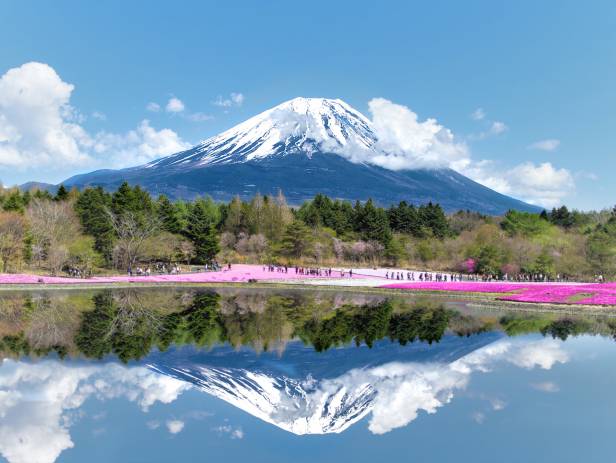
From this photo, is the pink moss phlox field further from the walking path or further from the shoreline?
the shoreline

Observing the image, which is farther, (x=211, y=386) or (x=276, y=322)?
(x=276, y=322)

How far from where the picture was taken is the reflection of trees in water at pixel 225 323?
67.3 feet

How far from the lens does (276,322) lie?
26.0 meters

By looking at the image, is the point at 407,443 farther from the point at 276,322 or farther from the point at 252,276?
the point at 252,276

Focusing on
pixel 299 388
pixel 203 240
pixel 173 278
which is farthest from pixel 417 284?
pixel 203 240

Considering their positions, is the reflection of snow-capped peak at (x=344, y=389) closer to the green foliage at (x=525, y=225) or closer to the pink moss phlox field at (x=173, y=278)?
the pink moss phlox field at (x=173, y=278)

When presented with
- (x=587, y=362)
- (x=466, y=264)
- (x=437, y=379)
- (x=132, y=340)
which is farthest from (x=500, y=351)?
(x=466, y=264)

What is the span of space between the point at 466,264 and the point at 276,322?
42925 mm

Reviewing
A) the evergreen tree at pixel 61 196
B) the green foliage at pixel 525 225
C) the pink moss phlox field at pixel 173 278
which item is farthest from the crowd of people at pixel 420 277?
the evergreen tree at pixel 61 196

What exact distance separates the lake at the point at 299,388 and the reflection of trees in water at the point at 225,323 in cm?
15

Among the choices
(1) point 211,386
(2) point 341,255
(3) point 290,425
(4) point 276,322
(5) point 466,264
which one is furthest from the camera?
(2) point 341,255

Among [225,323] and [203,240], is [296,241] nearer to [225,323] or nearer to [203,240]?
[203,240]

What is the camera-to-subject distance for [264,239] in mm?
70562

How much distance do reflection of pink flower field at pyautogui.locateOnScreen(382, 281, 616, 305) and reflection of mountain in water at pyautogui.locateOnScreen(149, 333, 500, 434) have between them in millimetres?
15327
